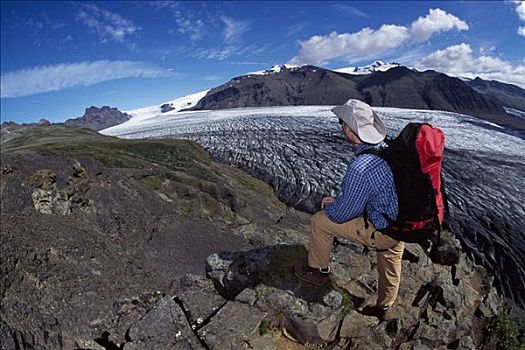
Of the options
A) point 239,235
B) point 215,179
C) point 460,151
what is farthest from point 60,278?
point 460,151

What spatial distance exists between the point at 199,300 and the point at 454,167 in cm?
2267

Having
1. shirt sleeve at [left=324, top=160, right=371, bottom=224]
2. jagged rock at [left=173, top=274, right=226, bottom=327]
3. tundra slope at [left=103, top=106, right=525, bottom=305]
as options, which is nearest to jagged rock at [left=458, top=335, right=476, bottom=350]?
shirt sleeve at [left=324, top=160, right=371, bottom=224]

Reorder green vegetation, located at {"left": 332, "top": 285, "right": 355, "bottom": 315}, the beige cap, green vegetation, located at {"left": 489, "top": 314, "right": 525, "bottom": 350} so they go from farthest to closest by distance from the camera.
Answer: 1. green vegetation, located at {"left": 489, "top": 314, "right": 525, "bottom": 350}
2. green vegetation, located at {"left": 332, "top": 285, "right": 355, "bottom": 315}
3. the beige cap

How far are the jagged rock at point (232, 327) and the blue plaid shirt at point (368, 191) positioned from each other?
2200mm

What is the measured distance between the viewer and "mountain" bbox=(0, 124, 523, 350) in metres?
5.88

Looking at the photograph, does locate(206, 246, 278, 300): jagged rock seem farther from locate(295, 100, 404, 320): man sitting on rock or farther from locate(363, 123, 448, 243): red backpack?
locate(363, 123, 448, 243): red backpack

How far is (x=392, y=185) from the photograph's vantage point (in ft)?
14.6

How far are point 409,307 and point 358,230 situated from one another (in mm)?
2833

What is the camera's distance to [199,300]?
647 centimetres

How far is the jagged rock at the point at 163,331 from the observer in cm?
566

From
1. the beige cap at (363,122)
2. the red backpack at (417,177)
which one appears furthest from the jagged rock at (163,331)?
the beige cap at (363,122)

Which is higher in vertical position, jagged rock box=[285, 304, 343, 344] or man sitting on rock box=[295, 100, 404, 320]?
man sitting on rock box=[295, 100, 404, 320]

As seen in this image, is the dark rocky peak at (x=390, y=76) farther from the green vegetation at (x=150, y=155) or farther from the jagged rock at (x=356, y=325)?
the jagged rock at (x=356, y=325)

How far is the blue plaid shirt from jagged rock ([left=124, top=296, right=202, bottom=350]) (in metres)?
2.94
